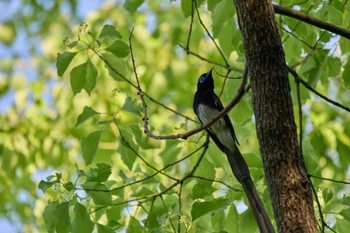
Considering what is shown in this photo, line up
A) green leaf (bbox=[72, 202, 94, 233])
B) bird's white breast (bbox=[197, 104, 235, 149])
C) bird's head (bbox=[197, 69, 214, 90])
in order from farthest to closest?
bird's head (bbox=[197, 69, 214, 90]), bird's white breast (bbox=[197, 104, 235, 149]), green leaf (bbox=[72, 202, 94, 233])

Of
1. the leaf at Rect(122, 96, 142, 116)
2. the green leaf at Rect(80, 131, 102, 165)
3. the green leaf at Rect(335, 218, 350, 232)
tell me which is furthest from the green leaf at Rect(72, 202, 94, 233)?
the green leaf at Rect(335, 218, 350, 232)

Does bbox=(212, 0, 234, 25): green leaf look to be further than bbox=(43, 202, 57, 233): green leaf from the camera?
Yes

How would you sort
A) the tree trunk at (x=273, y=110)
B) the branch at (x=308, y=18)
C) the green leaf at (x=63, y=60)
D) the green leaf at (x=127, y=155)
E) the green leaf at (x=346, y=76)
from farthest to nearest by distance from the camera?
the green leaf at (x=346, y=76) → the green leaf at (x=127, y=155) → the green leaf at (x=63, y=60) → the branch at (x=308, y=18) → the tree trunk at (x=273, y=110)

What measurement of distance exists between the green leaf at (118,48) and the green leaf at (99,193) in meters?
0.59

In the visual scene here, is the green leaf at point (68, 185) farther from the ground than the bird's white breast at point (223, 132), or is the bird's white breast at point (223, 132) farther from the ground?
the bird's white breast at point (223, 132)

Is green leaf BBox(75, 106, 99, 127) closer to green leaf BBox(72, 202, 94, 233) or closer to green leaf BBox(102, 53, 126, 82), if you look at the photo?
green leaf BBox(102, 53, 126, 82)

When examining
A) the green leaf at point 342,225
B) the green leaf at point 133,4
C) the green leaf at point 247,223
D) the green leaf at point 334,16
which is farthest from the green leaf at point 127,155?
the green leaf at point 334,16

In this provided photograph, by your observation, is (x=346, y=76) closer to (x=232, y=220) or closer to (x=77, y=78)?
(x=232, y=220)

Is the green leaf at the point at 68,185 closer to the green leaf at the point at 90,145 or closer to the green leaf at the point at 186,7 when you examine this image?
the green leaf at the point at 90,145

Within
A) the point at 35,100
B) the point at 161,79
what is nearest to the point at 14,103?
the point at 35,100

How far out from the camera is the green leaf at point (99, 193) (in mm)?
2744

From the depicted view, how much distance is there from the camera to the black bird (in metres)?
2.67

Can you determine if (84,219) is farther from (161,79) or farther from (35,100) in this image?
(161,79)

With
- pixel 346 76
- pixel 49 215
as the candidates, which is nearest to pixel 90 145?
pixel 49 215
